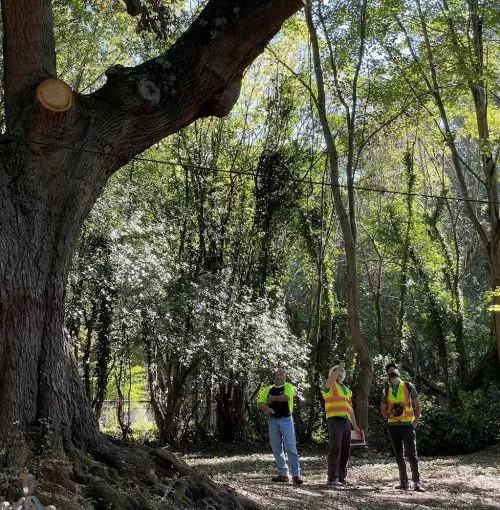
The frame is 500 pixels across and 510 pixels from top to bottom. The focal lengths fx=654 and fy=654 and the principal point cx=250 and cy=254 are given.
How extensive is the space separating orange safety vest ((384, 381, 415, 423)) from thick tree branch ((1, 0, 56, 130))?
5.94 meters

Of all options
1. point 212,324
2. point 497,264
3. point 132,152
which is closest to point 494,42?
point 497,264

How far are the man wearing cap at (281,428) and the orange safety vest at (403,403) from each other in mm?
1350

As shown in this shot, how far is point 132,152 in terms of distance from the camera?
6109 millimetres

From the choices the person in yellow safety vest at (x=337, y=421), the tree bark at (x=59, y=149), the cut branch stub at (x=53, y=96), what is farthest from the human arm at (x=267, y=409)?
the cut branch stub at (x=53, y=96)

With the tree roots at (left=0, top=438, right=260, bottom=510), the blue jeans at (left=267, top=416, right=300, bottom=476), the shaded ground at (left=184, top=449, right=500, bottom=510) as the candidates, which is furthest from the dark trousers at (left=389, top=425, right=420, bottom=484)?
the tree roots at (left=0, top=438, right=260, bottom=510)

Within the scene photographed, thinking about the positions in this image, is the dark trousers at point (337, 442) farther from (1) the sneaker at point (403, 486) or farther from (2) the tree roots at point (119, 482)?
(2) the tree roots at point (119, 482)

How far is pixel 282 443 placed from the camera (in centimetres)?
905

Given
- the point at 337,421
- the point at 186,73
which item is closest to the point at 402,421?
the point at 337,421

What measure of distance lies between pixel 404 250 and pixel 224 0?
16.3 m

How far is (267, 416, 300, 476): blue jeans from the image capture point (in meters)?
8.86

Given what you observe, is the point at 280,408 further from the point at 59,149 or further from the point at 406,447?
the point at 59,149

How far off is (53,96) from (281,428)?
5431 millimetres

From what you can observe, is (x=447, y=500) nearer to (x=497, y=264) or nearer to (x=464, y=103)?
(x=497, y=264)

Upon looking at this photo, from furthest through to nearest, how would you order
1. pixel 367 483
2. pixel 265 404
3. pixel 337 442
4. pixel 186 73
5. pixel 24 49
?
pixel 367 483 → pixel 265 404 → pixel 337 442 → pixel 24 49 → pixel 186 73
